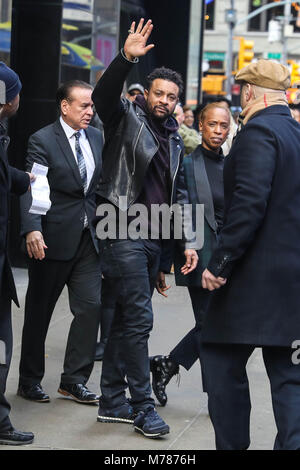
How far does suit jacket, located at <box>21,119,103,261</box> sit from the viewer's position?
613 cm

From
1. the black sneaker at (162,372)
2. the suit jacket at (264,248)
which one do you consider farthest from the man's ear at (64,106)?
the suit jacket at (264,248)

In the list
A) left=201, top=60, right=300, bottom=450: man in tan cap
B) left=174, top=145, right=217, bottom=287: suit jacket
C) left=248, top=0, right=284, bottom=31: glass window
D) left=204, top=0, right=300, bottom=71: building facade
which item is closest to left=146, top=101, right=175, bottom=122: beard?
left=174, top=145, right=217, bottom=287: suit jacket

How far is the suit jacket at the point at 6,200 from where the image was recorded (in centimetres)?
504

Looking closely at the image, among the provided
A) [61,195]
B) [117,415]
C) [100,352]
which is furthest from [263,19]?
[117,415]

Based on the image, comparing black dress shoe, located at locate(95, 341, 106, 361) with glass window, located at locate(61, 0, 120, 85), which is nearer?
black dress shoe, located at locate(95, 341, 106, 361)

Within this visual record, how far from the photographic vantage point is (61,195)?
6.22 m

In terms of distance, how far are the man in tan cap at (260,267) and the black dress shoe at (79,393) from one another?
1654mm

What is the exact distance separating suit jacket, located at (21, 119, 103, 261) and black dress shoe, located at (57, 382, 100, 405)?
788mm

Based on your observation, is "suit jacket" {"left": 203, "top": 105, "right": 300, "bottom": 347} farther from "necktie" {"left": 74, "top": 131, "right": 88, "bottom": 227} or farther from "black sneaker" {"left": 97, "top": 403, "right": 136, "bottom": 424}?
"necktie" {"left": 74, "top": 131, "right": 88, "bottom": 227}

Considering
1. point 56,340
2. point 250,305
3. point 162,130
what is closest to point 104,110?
point 162,130

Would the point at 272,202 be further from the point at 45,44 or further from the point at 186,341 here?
the point at 45,44

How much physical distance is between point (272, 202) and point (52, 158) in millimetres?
2108

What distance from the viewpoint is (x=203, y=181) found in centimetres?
607

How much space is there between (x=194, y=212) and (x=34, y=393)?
1470 mm
